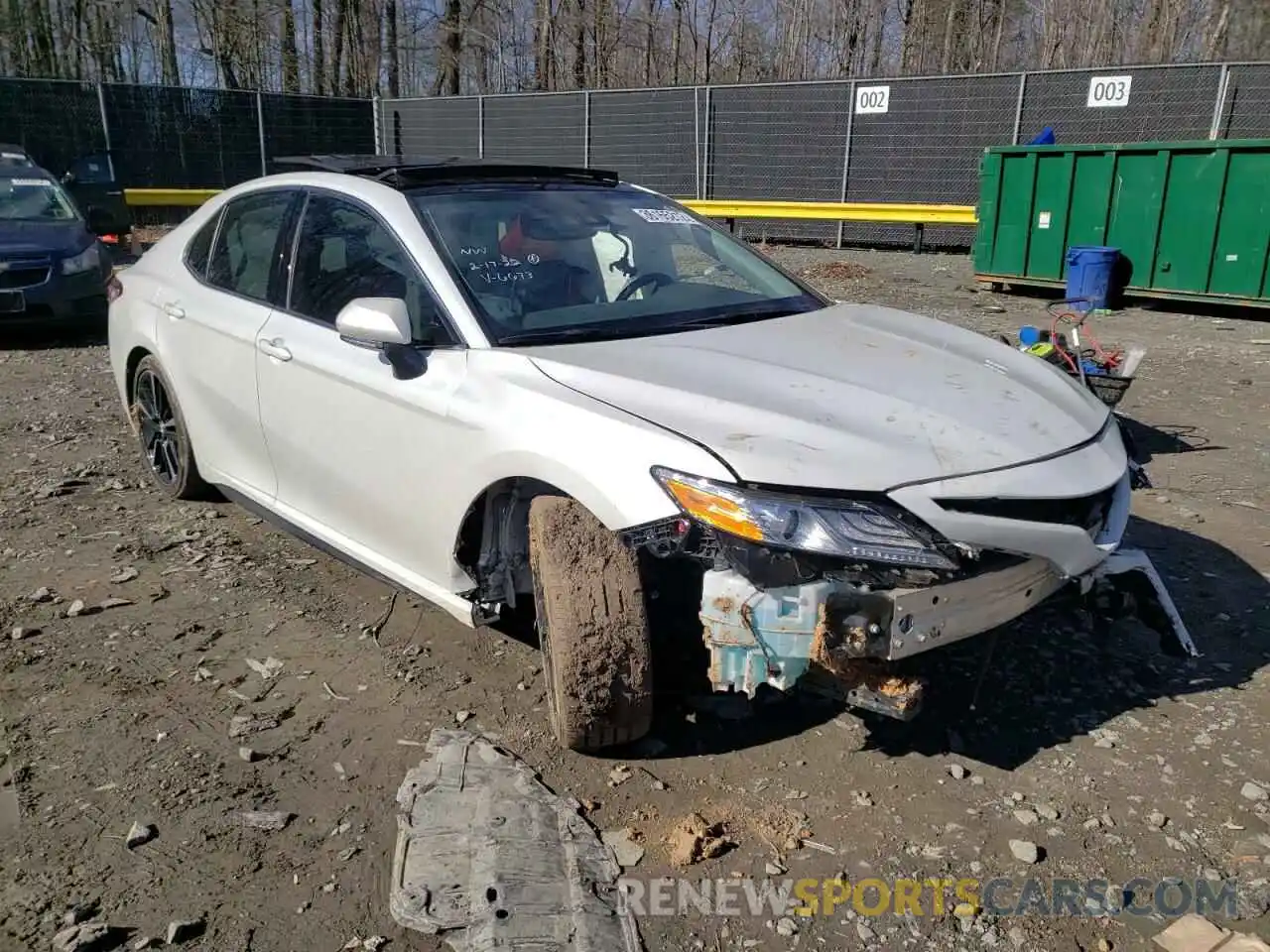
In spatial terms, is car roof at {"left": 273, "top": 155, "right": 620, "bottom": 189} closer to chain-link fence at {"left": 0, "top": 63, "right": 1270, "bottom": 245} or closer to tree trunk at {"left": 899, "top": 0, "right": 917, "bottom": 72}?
chain-link fence at {"left": 0, "top": 63, "right": 1270, "bottom": 245}

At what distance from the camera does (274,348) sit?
13.2 feet

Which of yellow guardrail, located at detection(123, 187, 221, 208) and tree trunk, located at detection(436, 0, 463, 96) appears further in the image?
tree trunk, located at detection(436, 0, 463, 96)

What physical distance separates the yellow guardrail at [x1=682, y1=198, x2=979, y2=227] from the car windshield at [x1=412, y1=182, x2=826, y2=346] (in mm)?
12243

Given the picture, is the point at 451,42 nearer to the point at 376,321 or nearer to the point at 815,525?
the point at 376,321

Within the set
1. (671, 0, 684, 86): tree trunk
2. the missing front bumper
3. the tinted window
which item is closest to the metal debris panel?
the missing front bumper

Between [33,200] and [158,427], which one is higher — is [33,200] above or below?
above

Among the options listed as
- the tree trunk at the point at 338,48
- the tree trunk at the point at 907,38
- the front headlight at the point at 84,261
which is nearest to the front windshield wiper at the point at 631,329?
the front headlight at the point at 84,261

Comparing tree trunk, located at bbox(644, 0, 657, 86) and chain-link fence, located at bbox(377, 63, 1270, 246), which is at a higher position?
tree trunk, located at bbox(644, 0, 657, 86)

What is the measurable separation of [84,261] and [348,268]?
709cm

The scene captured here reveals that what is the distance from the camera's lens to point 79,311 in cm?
959

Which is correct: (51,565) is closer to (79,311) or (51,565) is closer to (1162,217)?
(79,311)

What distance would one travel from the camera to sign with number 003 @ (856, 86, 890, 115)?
16.8 metres

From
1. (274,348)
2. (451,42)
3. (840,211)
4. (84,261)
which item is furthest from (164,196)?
(274,348)

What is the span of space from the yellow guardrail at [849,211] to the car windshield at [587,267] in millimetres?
12243
